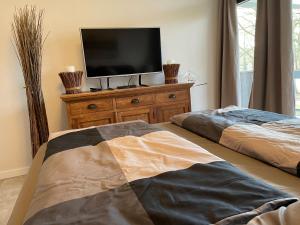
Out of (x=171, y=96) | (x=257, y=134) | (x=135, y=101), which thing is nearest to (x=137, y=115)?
(x=135, y=101)

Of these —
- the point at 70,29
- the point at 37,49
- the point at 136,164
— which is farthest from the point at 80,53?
the point at 136,164

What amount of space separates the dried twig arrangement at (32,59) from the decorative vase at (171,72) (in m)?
1.43

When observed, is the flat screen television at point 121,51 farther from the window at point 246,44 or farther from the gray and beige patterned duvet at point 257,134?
the gray and beige patterned duvet at point 257,134

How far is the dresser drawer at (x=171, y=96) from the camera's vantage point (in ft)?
9.42

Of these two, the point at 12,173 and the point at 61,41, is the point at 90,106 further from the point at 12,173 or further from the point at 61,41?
the point at 12,173

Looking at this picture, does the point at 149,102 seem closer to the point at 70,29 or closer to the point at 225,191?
the point at 70,29

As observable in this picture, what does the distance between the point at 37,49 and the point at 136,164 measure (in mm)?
2204

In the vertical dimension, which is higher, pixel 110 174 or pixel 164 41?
pixel 164 41

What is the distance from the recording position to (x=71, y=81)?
2605 mm

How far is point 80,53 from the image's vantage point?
299cm

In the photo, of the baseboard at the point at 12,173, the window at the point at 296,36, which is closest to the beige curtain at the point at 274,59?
the window at the point at 296,36

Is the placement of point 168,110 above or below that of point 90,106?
below

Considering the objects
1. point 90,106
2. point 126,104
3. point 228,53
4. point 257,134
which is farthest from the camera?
point 228,53

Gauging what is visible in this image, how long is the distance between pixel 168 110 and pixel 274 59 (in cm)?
126
